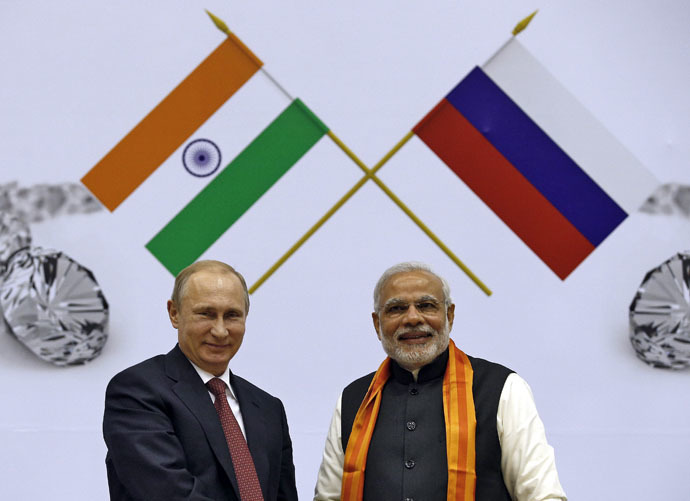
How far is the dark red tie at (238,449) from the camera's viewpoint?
5.69 feet

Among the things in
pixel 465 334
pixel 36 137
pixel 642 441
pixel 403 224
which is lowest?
pixel 642 441

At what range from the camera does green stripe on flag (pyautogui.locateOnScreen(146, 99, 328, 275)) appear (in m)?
2.87

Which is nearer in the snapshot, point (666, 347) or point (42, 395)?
point (42, 395)

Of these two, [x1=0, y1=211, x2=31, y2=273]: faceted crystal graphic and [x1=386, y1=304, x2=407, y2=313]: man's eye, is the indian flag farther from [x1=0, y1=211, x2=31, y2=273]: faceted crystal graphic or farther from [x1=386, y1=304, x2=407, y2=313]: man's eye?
[x1=386, y1=304, x2=407, y2=313]: man's eye

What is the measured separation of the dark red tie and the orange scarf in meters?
0.28

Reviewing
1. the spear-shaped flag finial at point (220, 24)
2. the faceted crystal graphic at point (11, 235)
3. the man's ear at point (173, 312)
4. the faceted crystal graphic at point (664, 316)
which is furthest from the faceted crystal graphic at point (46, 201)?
the faceted crystal graphic at point (664, 316)

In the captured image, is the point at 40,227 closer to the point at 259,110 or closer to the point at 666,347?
the point at 259,110

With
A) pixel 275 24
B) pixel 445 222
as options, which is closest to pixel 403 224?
pixel 445 222

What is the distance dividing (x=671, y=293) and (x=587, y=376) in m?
0.46

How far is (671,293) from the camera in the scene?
9.84 ft

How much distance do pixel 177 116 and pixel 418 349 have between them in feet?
4.53

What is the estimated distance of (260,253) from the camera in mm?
2873

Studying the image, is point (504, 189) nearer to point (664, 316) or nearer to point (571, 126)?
point (571, 126)

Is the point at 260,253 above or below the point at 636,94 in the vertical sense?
above
